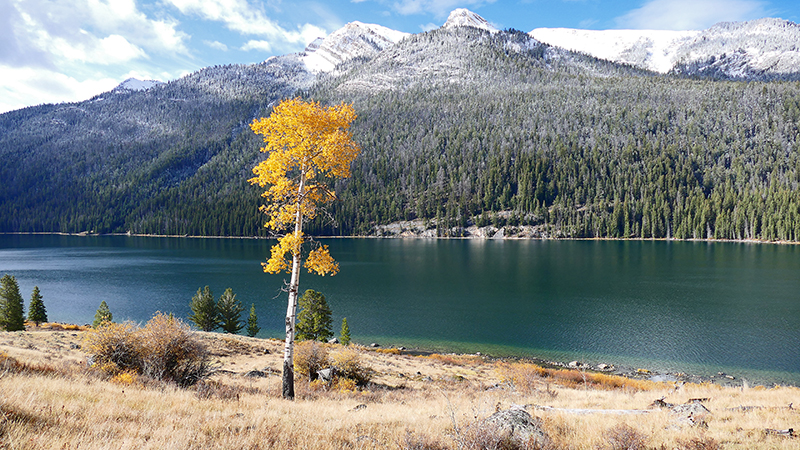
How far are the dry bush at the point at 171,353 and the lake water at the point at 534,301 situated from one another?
26.3 meters

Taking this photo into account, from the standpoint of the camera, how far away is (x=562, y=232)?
6781 inches

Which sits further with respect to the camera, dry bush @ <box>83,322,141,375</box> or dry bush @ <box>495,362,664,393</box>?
dry bush @ <box>495,362,664,393</box>

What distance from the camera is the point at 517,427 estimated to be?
8133mm

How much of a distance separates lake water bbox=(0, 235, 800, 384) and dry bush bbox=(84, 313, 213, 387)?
26555 mm

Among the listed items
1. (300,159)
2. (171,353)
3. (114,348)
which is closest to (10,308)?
(114,348)

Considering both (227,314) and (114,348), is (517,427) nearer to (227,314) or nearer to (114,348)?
(114,348)

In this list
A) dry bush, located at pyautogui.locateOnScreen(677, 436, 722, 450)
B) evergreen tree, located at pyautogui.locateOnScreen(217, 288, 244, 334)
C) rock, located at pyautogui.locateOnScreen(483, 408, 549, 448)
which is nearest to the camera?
dry bush, located at pyautogui.locateOnScreen(677, 436, 722, 450)

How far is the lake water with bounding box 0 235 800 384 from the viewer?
35844 millimetres

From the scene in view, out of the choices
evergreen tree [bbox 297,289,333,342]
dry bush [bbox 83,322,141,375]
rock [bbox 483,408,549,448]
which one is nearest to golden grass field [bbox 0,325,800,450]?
rock [bbox 483,408,549,448]

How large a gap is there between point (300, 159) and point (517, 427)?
10.8 m

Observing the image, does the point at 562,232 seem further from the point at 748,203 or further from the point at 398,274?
the point at 398,274

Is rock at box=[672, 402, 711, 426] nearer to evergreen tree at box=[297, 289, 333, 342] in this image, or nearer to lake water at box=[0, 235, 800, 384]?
lake water at box=[0, 235, 800, 384]

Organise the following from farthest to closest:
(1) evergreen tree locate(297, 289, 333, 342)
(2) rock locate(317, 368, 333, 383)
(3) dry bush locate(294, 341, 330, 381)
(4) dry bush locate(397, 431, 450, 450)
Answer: (1) evergreen tree locate(297, 289, 333, 342) → (3) dry bush locate(294, 341, 330, 381) → (2) rock locate(317, 368, 333, 383) → (4) dry bush locate(397, 431, 450, 450)

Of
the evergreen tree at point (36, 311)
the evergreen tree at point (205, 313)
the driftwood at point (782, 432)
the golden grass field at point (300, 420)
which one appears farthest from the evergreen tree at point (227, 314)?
the driftwood at point (782, 432)
